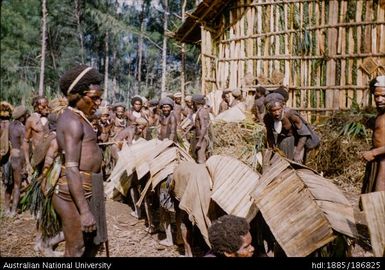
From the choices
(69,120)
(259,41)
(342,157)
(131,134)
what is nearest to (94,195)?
(69,120)

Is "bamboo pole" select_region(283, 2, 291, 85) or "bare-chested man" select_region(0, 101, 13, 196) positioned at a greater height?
"bamboo pole" select_region(283, 2, 291, 85)

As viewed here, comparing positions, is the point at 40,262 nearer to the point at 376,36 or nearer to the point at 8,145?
the point at 8,145

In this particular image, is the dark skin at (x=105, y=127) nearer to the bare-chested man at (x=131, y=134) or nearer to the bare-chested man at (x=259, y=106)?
the bare-chested man at (x=131, y=134)

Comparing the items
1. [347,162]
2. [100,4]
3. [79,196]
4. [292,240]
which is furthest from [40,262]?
[100,4]

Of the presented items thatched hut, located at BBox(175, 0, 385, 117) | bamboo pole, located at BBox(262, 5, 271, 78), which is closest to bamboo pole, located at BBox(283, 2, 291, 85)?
thatched hut, located at BBox(175, 0, 385, 117)

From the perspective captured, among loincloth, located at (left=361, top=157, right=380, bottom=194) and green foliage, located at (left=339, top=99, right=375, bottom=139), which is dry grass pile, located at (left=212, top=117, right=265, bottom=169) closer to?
green foliage, located at (left=339, top=99, right=375, bottom=139)

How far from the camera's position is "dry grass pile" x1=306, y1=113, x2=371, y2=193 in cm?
761

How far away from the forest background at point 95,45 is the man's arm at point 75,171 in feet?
71.5

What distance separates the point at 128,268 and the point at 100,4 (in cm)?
2885

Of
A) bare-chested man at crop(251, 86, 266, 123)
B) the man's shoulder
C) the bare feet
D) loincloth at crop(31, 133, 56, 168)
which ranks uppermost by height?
bare-chested man at crop(251, 86, 266, 123)

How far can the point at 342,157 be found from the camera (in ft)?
25.8

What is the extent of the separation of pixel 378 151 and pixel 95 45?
32874 millimetres

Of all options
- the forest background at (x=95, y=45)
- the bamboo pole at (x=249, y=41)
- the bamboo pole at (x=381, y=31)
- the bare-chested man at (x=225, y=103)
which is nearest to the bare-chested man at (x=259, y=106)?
the bare-chested man at (x=225, y=103)

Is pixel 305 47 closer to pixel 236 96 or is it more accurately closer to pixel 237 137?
pixel 236 96
